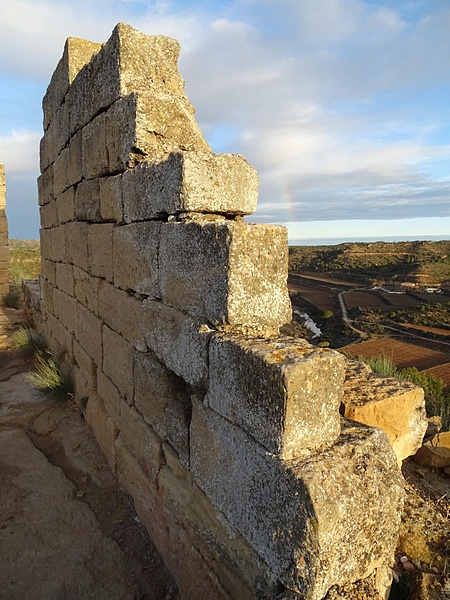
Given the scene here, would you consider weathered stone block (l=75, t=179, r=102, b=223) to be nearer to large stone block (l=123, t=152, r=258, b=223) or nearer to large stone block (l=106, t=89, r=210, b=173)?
large stone block (l=106, t=89, r=210, b=173)

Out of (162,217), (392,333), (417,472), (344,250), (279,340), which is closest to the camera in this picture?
(279,340)

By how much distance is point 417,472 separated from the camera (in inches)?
136

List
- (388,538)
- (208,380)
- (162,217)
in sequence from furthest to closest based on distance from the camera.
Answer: (162,217), (208,380), (388,538)

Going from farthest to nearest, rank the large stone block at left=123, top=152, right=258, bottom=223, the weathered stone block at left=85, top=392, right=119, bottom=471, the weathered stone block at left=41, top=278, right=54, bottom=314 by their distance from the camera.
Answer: the weathered stone block at left=41, top=278, right=54, bottom=314
the weathered stone block at left=85, top=392, right=119, bottom=471
the large stone block at left=123, top=152, right=258, bottom=223

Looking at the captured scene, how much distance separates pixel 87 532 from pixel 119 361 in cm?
125

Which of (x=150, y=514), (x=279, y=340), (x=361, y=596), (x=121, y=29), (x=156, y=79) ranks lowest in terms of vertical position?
(x=150, y=514)

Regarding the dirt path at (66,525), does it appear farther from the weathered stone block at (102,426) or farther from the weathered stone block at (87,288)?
the weathered stone block at (87,288)

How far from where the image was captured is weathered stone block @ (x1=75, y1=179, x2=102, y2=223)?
373 cm

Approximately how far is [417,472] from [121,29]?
4.13 meters

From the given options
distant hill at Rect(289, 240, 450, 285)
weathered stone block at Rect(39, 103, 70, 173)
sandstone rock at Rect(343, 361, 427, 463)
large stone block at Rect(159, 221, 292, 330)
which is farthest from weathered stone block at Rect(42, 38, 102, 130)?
distant hill at Rect(289, 240, 450, 285)

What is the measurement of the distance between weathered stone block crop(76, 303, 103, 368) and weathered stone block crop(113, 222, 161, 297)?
2.41 ft

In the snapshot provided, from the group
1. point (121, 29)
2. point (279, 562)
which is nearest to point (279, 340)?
point (279, 562)

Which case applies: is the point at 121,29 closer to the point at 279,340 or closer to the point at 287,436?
the point at 279,340

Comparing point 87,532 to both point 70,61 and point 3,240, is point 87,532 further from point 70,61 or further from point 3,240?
point 3,240
